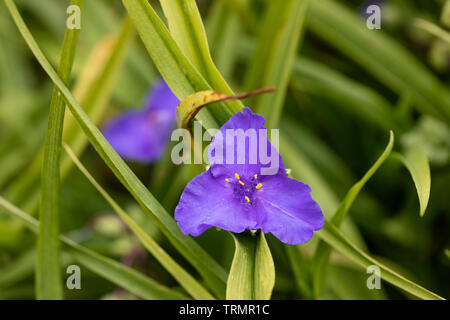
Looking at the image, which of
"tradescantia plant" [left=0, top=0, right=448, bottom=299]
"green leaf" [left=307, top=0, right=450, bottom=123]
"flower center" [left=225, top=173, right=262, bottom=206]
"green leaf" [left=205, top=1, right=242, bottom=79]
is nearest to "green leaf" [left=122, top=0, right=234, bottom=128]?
"tradescantia plant" [left=0, top=0, right=448, bottom=299]

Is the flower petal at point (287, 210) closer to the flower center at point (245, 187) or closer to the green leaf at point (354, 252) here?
the flower center at point (245, 187)

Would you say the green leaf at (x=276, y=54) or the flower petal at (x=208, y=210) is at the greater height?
the green leaf at (x=276, y=54)

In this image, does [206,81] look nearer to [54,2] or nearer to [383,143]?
[383,143]

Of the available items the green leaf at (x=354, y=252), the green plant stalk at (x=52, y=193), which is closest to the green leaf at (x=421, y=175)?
the green leaf at (x=354, y=252)

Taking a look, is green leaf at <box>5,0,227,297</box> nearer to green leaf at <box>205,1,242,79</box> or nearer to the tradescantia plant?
the tradescantia plant

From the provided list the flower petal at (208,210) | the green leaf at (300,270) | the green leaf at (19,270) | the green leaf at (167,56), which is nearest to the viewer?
the flower petal at (208,210)

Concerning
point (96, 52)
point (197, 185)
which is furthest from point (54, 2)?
point (197, 185)
